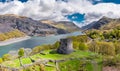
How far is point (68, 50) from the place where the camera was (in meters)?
93.8

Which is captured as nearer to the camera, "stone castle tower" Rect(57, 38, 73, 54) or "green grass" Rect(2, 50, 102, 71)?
"green grass" Rect(2, 50, 102, 71)

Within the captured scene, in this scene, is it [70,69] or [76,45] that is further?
[76,45]

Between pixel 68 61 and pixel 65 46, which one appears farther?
pixel 65 46

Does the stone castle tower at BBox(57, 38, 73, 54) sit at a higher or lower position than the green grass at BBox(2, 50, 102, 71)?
higher

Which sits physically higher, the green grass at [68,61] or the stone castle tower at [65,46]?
the stone castle tower at [65,46]

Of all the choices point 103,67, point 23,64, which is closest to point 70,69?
point 103,67

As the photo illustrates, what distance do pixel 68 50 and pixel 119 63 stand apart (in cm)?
2441

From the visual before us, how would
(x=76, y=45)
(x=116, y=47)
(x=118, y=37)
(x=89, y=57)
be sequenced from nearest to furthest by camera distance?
(x=89, y=57)
(x=116, y=47)
(x=76, y=45)
(x=118, y=37)

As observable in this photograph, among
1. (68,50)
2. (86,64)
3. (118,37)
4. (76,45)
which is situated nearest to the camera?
(86,64)

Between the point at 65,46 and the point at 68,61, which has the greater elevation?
the point at 65,46

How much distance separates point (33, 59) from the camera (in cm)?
8338

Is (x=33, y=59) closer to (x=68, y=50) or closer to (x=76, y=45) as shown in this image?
(x=68, y=50)

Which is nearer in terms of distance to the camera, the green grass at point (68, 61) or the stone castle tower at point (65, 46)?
the green grass at point (68, 61)

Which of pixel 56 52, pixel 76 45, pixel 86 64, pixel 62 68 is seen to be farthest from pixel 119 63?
pixel 76 45
